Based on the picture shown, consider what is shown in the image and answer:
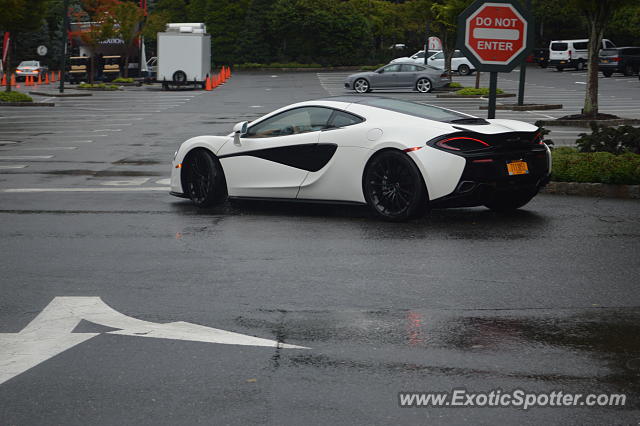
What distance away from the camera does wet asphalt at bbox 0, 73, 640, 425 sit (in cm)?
520

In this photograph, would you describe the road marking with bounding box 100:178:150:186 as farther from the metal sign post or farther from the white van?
the white van

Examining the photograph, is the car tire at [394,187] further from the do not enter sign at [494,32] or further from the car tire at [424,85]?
the car tire at [424,85]

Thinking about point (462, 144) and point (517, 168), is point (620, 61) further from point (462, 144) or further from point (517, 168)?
point (462, 144)

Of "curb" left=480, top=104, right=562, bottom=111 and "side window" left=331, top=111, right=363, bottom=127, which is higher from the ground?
"side window" left=331, top=111, right=363, bottom=127

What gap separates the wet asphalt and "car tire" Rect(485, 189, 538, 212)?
0.14 m

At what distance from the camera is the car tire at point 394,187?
10.6m

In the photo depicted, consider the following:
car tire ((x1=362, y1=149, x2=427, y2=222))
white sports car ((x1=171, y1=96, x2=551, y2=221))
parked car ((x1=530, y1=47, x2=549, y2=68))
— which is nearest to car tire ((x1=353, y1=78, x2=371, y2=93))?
parked car ((x1=530, y1=47, x2=549, y2=68))

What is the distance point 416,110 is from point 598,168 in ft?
9.87

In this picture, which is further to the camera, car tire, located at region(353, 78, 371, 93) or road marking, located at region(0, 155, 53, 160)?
car tire, located at region(353, 78, 371, 93)

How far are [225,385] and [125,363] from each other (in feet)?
2.49

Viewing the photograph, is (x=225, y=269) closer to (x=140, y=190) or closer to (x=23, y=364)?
(x=23, y=364)

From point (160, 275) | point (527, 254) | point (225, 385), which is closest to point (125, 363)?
point (225, 385)

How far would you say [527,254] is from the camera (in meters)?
9.16

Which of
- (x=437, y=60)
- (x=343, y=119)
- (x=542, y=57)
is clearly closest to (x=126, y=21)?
(x=437, y=60)
